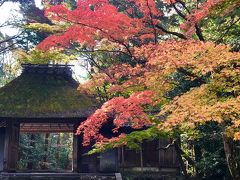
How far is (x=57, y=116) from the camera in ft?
53.9

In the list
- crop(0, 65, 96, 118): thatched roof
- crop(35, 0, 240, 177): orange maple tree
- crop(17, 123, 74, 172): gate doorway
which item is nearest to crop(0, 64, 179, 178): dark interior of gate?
crop(0, 65, 96, 118): thatched roof

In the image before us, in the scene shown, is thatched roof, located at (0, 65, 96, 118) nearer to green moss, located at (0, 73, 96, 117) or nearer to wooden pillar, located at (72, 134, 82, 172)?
green moss, located at (0, 73, 96, 117)

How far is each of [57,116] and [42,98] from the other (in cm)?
203

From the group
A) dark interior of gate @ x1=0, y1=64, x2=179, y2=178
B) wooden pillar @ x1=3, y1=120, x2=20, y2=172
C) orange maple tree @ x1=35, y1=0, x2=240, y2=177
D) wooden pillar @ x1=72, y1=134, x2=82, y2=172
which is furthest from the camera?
wooden pillar @ x1=72, y1=134, x2=82, y2=172

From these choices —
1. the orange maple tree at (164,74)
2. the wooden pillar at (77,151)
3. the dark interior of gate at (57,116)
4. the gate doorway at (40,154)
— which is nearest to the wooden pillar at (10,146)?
the dark interior of gate at (57,116)

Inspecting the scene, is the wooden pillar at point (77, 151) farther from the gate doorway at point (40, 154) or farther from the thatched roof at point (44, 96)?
the gate doorway at point (40, 154)

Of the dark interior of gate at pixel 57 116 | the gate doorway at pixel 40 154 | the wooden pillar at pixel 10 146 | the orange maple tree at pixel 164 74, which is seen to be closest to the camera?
the orange maple tree at pixel 164 74

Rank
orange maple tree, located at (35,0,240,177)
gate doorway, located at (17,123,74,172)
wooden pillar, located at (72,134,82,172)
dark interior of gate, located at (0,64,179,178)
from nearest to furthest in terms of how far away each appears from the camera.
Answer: orange maple tree, located at (35,0,240,177) → dark interior of gate, located at (0,64,179,178) → wooden pillar, located at (72,134,82,172) → gate doorway, located at (17,123,74,172)

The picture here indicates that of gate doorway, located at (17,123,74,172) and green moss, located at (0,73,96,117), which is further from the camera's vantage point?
gate doorway, located at (17,123,74,172)

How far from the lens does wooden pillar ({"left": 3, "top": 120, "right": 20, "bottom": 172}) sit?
53.8 feet

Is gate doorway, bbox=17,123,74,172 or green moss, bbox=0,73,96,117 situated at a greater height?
green moss, bbox=0,73,96,117

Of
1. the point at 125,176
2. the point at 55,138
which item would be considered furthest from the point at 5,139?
the point at 55,138

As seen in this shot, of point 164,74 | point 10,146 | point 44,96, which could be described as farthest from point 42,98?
point 164,74

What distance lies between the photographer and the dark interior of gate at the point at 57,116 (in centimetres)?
1659
